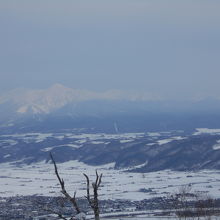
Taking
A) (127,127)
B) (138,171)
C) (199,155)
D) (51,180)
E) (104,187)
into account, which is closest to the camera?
(104,187)

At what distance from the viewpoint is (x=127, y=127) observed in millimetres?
195625

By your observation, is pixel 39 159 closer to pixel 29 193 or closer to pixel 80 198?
pixel 29 193

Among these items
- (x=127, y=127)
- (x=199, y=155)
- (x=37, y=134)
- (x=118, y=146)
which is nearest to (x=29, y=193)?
(x=199, y=155)

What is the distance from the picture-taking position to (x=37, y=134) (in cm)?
17725

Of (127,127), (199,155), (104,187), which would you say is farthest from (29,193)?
(127,127)

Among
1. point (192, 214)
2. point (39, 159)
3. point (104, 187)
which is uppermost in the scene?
point (192, 214)

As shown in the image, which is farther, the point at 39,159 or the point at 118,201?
the point at 39,159

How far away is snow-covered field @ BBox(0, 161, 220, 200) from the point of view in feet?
221

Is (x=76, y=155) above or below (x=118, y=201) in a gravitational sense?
below

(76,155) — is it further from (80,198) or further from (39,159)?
(80,198)

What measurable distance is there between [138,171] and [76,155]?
2548cm

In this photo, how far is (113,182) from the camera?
7950 centimetres

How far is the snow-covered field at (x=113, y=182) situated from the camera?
2648 inches

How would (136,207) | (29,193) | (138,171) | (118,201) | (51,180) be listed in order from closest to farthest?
1. (136,207)
2. (118,201)
3. (29,193)
4. (51,180)
5. (138,171)
